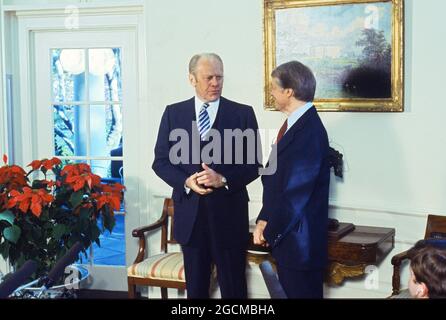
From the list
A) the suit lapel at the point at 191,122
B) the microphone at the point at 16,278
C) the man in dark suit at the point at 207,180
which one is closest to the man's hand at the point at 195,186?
the man in dark suit at the point at 207,180

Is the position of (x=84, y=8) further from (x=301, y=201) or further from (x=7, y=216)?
(x=301, y=201)

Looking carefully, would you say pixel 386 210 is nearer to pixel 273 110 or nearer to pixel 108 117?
pixel 273 110

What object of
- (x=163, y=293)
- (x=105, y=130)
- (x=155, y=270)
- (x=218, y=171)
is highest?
(x=105, y=130)

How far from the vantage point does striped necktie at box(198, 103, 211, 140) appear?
3023 millimetres

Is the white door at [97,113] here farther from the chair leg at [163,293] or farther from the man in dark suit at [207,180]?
the man in dark suit at [207,180]

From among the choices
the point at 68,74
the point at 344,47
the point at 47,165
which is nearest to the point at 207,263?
the point at 47,165

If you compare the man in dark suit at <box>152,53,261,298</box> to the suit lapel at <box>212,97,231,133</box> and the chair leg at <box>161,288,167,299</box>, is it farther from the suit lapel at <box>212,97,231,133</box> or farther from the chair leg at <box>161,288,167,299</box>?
the chair leg at <box>161,288,167,299</box>

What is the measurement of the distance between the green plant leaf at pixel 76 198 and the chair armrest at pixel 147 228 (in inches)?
14.5

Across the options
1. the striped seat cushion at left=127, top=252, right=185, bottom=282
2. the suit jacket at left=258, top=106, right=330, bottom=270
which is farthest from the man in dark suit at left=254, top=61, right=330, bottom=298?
the striped seat cushion at left=127, top=252, right=185, bottom=282

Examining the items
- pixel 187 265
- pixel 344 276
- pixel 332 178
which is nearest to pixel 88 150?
pixel 187 265

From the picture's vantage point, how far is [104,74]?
374 cm

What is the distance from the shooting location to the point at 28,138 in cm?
388

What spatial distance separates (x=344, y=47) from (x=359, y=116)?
310mm
